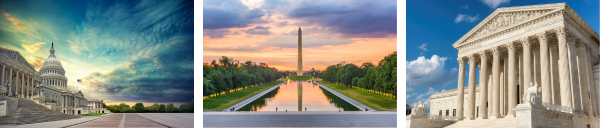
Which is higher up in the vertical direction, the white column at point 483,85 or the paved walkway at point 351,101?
the white column at point 483,85

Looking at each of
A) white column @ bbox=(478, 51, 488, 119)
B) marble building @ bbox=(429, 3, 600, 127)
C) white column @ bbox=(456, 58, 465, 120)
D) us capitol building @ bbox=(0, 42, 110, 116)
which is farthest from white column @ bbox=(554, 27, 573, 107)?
us capitol building @ bbox=(0, 42, 110, 116)

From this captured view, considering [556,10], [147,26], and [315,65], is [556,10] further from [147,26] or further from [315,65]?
[147,26]

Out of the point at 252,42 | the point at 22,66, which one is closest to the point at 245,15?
the point at 252,42

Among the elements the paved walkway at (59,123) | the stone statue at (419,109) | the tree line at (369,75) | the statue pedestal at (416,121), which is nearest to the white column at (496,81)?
the statue pedestal at (416,121)

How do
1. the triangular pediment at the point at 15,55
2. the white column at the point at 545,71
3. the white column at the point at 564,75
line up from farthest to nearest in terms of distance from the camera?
1. the white column at the point at 545,71
2. the triangular pediment at the point at 15,55
3. the white column at the point at 564,75

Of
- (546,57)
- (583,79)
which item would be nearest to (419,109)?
(546,57)

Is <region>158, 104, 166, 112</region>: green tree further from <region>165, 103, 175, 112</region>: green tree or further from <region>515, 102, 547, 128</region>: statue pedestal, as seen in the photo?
<region>515, 102, 547, 128</region>: statue pedestal

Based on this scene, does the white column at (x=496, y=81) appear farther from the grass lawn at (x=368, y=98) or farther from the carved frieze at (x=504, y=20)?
the grass lawn at (x=368, y=98)

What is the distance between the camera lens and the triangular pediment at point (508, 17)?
61.7 ft

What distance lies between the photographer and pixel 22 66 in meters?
18.3

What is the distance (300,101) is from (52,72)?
670 inches

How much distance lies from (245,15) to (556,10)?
21.1 m

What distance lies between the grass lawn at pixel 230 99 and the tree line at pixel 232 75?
452mm

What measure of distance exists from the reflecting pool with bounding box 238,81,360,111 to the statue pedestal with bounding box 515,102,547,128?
50.9ft
